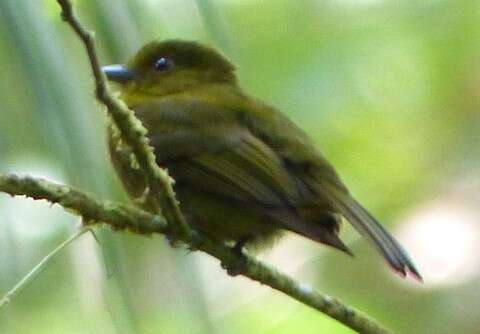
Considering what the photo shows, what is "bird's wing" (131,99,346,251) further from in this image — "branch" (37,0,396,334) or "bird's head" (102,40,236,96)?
"bird's head" (102,40,236,96)

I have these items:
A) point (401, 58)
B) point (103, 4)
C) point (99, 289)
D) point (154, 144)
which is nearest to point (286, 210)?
point (154, 144)

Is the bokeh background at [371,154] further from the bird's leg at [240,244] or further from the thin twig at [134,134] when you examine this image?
the thin twig at [134,134]

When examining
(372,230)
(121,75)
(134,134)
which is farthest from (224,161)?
(134,134)

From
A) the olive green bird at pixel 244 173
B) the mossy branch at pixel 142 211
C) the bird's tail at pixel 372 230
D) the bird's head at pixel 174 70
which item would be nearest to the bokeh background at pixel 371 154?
the bird's head at pixel 174 70

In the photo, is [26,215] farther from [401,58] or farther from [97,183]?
[401,58]

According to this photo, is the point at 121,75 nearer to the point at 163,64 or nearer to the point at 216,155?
the point at 163,64

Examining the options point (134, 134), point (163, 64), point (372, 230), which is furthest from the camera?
point (163, 64)
